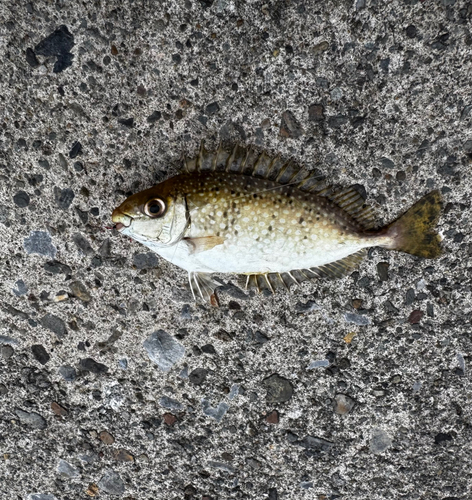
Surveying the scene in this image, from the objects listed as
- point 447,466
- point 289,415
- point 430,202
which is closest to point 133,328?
point 289,415

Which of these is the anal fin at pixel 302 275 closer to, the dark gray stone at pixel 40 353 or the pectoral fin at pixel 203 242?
the pectoral fin at pixel 203 242

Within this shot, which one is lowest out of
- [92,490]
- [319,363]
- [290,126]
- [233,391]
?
[92,490]

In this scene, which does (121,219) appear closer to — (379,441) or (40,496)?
(379,441)

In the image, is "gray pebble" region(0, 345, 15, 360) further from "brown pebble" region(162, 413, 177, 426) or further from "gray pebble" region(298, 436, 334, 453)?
"gray pebble" region(298, 436, 334, 453)

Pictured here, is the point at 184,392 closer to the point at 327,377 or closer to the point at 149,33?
the point at 327,377

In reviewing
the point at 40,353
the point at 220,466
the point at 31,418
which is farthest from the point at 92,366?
the point at 220,466

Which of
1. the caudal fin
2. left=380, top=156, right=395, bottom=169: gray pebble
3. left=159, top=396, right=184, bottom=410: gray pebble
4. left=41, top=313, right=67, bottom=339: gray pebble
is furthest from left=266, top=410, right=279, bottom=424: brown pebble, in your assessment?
left=380, top=156, right=395, bottom=169: gray pebble
